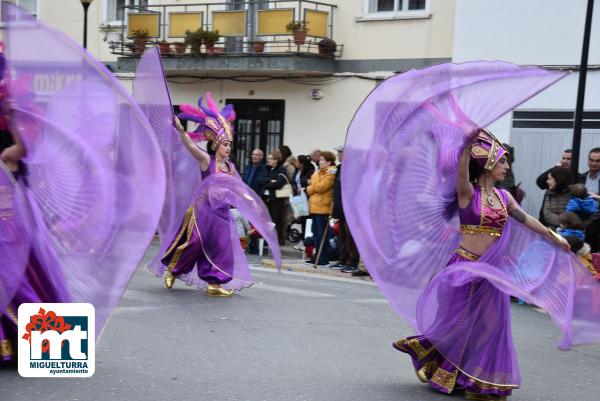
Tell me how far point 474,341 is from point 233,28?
52.7 feet

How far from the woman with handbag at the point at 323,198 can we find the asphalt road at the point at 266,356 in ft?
12.3

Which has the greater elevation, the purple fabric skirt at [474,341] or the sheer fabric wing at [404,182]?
the sheer fabric wing at [404,182]

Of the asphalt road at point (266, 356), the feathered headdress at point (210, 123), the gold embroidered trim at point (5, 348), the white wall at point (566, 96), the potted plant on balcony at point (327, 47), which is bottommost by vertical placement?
the asphalt road at point (266, 356)

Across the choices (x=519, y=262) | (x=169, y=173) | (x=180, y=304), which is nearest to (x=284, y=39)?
(x=169, y=173)

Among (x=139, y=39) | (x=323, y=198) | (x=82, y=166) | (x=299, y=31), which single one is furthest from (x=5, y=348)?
(x=139, y=39)

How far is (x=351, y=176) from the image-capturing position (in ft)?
21.2

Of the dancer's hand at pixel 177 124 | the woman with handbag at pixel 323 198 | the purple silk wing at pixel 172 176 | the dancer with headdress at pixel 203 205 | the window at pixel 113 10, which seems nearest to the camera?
the dancer's hand at pixel 177 124

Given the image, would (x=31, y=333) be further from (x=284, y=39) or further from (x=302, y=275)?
(x=284, y=39)

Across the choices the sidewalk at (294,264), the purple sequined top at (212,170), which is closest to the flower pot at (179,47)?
the sidewalk at (294,264)

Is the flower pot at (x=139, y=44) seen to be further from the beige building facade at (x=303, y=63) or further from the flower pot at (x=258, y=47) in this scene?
the flower pot at (x=258, y=47)

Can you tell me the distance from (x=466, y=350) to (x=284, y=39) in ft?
50.7

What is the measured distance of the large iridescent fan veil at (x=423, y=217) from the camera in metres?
6.12

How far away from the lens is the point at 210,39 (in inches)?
852

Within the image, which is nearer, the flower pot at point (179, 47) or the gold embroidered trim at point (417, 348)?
the gold embroidered trim at point (417, 348)
